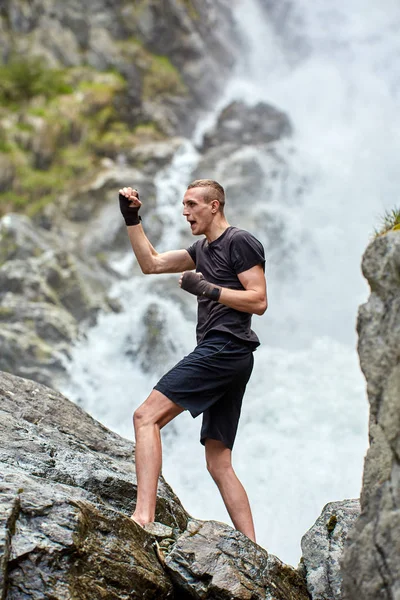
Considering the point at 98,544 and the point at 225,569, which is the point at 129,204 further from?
the point at 225,569

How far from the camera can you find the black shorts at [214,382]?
399 centimetres

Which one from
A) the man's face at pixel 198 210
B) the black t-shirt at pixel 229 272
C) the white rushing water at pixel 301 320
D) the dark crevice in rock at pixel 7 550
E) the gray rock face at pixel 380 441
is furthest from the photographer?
the white rushing water at pixel 301 320

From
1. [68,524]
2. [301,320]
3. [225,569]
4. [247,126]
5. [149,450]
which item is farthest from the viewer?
[247,126]

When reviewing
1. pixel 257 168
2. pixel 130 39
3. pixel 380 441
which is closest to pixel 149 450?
pixel 380 441

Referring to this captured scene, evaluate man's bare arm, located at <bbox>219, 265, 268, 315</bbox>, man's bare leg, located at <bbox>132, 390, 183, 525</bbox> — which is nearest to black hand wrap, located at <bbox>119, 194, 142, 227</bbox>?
man's bare arm, located at <bbox>219, 265, 268, 315</bbox>

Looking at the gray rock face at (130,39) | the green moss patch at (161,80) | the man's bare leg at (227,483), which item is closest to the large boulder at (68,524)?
the man's bare leg at (227,483)

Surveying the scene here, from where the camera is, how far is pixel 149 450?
3830mm

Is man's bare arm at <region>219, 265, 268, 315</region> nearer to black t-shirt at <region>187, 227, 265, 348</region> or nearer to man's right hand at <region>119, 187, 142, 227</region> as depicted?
black t-shirt at <region>187, 227, 265, 348</region>

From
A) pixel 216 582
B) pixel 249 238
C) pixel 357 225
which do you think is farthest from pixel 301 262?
pixel 216 582

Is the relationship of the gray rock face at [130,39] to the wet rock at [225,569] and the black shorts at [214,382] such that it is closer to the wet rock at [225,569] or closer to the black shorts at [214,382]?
the black shorts at [214,382]

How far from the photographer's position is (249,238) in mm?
4258

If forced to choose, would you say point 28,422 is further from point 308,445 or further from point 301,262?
point 301,262

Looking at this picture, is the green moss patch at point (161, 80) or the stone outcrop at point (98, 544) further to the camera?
the green moss patch at point (161, 80)

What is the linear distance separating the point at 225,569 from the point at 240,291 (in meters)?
1.63
